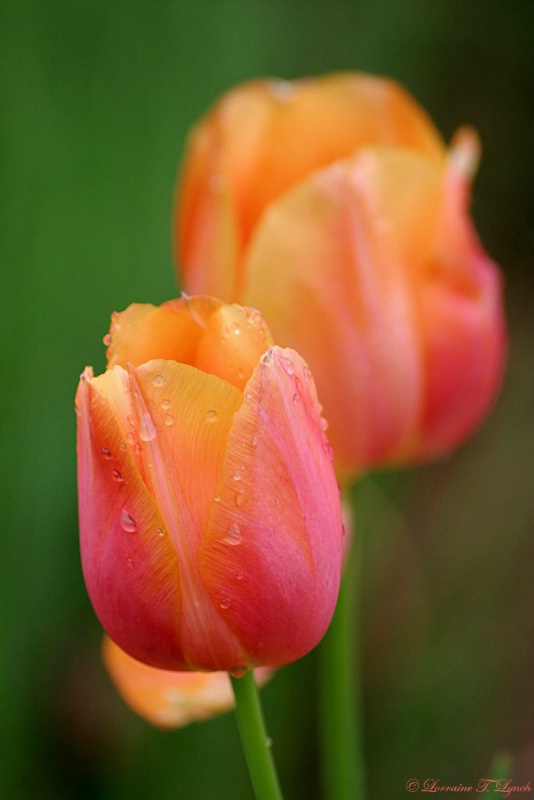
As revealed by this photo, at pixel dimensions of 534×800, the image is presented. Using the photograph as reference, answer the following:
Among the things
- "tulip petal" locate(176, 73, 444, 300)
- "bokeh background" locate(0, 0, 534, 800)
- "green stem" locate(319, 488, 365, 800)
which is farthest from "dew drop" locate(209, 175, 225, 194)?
"bokeh background" locate(0, 0, 534, 800)

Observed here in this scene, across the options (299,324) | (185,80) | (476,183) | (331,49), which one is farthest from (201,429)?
(476,183)

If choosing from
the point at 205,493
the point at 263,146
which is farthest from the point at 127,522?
the point at 263,146

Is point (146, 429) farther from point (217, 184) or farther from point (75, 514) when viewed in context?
point (75, 514)

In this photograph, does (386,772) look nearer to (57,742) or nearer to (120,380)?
(57,742)

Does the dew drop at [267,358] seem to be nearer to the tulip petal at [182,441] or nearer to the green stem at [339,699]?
the tulip petal at [182,441]

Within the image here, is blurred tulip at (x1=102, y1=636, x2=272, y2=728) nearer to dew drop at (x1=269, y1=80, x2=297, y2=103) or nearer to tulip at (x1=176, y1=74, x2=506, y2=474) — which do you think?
tulip at (x1=176, y1=74, x2=506, y2=474)

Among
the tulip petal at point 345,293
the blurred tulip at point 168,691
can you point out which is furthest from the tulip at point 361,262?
the blurred tulip at point 168,691
